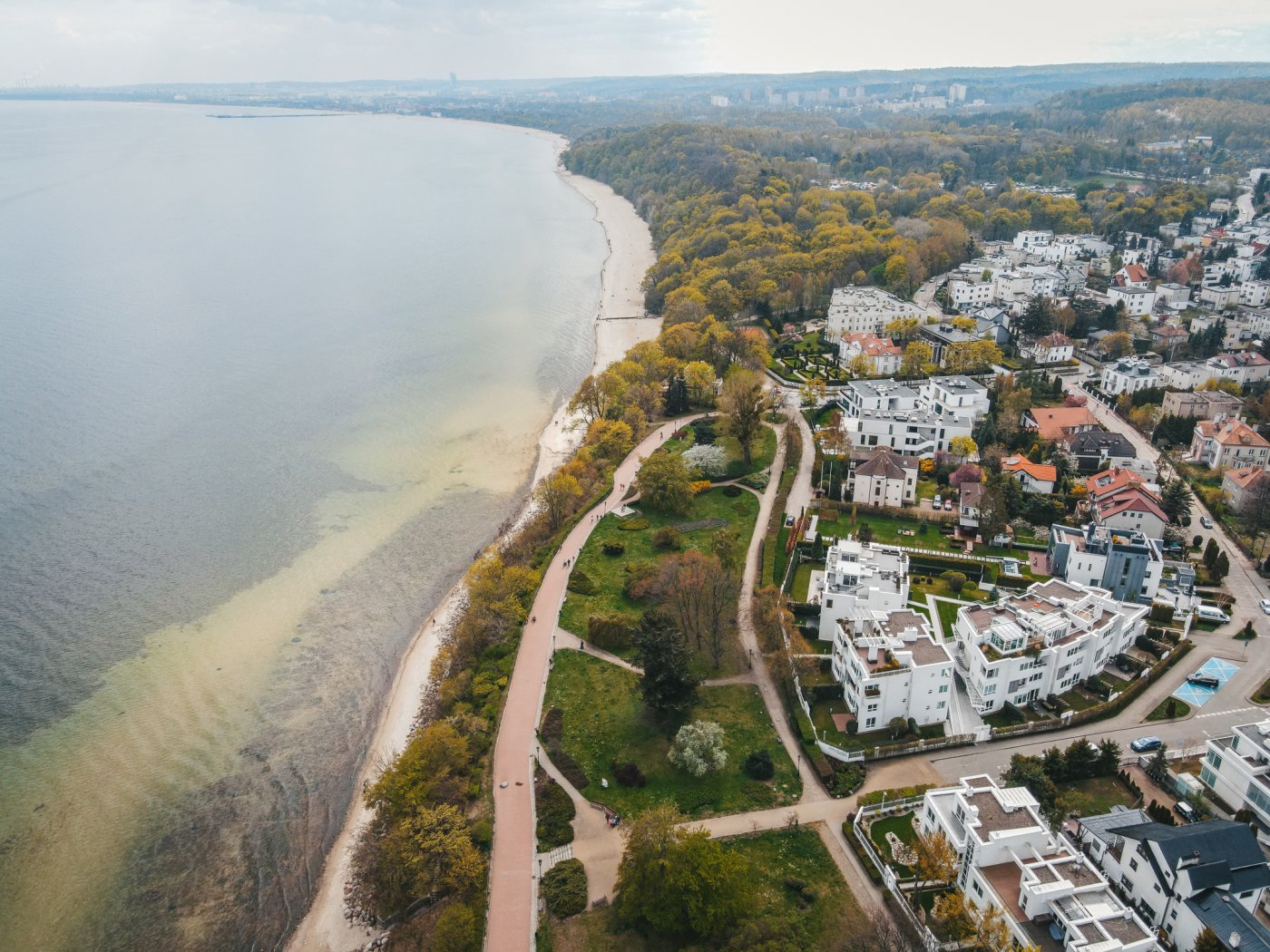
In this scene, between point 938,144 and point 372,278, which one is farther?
point 938,144

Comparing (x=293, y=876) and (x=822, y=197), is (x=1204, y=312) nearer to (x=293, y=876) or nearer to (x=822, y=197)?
(x=822, y=197)

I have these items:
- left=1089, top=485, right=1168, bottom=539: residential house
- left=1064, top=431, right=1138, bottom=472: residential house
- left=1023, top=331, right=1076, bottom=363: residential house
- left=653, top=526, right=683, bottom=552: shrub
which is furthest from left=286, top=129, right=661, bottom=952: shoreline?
left=1023, top=331, right=1076, bottom=363: residential house

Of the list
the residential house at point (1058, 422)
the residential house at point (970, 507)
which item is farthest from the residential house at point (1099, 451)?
→ the residential house at point (970, 507)

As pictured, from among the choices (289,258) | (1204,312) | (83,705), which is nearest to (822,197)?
(1204,312)

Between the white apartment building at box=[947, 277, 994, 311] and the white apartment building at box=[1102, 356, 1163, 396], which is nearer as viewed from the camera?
the white apartment building at box=[1102, 356, 1163, 396]

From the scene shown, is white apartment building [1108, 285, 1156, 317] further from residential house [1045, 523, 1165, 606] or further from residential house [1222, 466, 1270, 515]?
residential house [1045, 523, 1165, 606]

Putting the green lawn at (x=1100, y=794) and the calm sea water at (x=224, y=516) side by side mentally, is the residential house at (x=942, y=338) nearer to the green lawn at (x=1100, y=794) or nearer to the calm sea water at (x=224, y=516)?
the calm sea water at (x=224, y=516)

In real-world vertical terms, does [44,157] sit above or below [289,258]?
above
